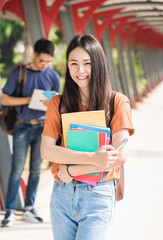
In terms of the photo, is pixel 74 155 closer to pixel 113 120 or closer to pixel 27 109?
pixel 113 120

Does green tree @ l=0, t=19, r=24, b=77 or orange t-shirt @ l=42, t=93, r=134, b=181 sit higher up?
green tree @ l=0, t=19, r=24, b=77

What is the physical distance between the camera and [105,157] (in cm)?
158

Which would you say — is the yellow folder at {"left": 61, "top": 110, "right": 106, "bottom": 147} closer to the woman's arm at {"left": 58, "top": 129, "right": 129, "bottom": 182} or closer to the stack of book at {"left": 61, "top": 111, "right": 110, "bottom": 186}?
the stack of book at {"left": 61, "top": 111, "right": 110, "bottom": 186}

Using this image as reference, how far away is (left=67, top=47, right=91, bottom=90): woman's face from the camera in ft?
5.64

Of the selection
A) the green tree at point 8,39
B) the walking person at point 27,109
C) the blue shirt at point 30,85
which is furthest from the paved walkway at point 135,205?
the green tree at point 8,39

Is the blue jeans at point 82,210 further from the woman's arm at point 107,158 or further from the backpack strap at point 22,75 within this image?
the backpack strap at point 22,75

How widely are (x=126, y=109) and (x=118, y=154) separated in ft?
0.78

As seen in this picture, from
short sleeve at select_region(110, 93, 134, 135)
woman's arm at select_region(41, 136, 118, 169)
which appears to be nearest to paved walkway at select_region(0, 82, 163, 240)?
woman's arm at select_region(41, 136, 118, 169)

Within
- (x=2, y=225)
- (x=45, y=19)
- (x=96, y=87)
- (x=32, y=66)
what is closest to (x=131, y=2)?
(x=45, y=19)

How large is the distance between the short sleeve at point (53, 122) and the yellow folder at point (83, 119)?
9 centimetres

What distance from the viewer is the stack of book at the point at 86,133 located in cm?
165

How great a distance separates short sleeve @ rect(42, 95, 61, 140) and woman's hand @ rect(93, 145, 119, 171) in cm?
30

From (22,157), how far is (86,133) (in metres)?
2.04

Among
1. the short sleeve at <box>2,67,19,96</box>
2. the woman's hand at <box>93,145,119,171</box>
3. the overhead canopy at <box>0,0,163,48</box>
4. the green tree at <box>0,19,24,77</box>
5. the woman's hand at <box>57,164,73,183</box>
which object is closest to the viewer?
the woman's hand at <box>93,145,119,171</box>
